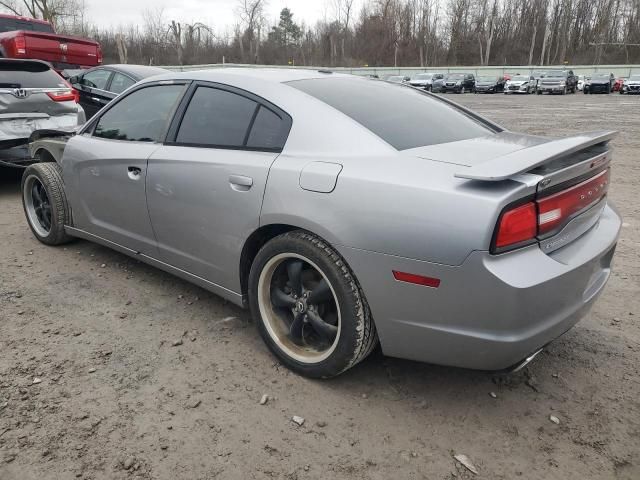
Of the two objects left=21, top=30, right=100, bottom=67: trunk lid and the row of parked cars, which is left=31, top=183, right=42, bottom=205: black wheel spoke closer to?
left=21, top=30, right=100, bottom=67: trunk lid

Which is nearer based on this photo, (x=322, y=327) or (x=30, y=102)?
(x=322, y=327)

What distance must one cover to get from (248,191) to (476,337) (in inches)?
51.7

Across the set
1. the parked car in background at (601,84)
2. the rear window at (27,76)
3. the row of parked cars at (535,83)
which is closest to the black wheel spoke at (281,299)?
the rear window at (27,76)

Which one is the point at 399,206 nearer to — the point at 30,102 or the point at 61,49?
the point at 30,102

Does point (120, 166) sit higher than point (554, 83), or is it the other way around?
point (554, 83)

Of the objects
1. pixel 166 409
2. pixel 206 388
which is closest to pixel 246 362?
pixel 206 388

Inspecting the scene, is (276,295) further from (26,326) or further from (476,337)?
(26,326)

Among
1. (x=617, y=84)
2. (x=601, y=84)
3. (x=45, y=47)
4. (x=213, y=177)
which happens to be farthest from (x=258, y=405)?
(x=617, y=84)

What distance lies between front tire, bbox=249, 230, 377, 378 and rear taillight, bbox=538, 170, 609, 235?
32.6 inches

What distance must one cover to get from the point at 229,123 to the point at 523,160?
63.2 inches

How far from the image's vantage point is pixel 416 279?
2.00 metres

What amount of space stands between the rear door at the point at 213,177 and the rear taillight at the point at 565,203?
4.21 feet

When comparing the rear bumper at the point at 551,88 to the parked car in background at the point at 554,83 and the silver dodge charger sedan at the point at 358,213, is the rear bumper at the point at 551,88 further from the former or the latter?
the silver dodge charger sedan at the point at 358,213

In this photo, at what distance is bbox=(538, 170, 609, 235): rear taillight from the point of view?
1998mm
